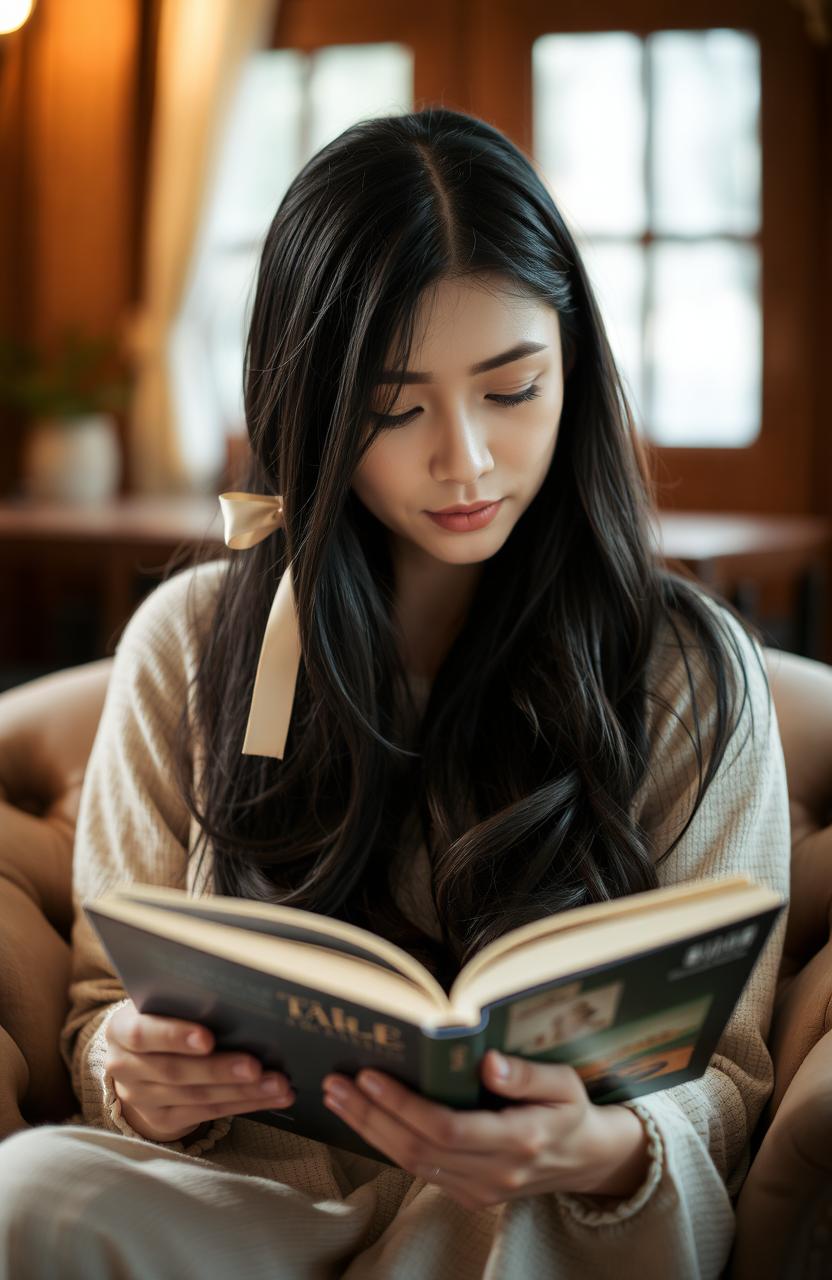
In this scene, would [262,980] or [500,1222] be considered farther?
[500,1222]

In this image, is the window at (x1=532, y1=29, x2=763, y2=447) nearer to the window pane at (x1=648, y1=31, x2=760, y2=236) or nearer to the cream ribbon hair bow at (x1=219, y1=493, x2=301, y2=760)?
the window pane at (x1=648, y1=31, x2=760, y2=236)

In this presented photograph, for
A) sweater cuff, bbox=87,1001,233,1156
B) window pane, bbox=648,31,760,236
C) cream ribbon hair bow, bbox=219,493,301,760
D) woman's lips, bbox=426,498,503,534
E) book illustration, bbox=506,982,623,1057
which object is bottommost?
sweater cuff, bbox=87,1001,233,1156

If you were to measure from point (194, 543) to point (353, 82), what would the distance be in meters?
1.76

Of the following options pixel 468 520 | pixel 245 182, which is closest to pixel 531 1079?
pixel 468 520

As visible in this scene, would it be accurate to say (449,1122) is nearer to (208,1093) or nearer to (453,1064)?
(453,1064)

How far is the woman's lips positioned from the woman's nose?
0.04 m

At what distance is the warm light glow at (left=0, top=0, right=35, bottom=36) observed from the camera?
3.10 metres

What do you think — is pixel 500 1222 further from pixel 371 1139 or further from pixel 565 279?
pixel 565 279

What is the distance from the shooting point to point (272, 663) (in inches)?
46.6

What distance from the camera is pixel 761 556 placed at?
2.52 metres

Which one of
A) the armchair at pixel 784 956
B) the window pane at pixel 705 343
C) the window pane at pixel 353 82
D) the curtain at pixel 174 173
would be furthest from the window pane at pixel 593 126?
the armchair at pixel 784 956

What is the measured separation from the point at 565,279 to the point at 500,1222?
74 cm

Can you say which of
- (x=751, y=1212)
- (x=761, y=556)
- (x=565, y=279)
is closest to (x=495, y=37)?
(x=761, y=556)

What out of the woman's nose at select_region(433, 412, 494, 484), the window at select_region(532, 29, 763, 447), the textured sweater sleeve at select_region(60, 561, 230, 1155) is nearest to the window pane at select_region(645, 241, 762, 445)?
the window at select_region(532, 29, 763, 447)
